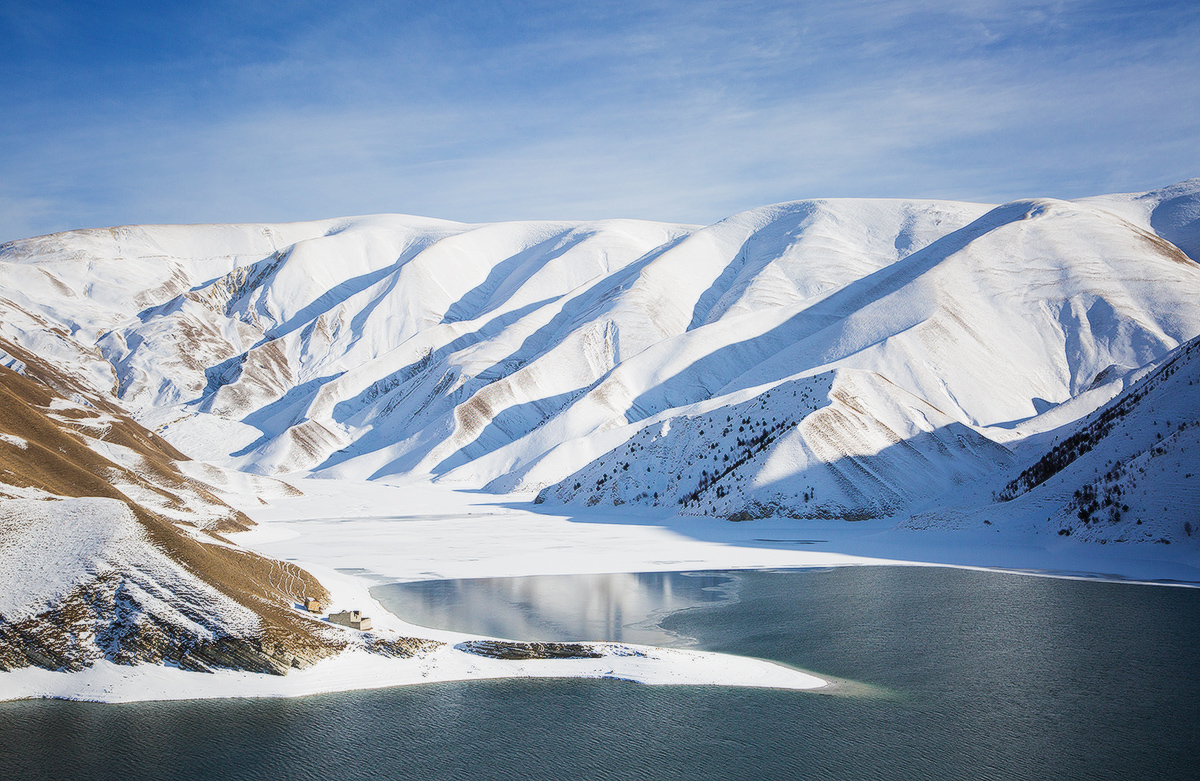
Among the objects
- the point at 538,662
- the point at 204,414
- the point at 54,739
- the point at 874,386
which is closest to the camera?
the point at 54,739

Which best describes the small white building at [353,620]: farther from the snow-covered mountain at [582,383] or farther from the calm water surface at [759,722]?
the calm water surface at [759,722]

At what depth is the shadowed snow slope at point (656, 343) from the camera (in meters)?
57.7

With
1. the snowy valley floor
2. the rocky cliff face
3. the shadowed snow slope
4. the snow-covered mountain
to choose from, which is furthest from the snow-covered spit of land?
the shadowed snow slope

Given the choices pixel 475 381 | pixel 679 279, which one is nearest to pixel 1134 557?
pixel 475 381

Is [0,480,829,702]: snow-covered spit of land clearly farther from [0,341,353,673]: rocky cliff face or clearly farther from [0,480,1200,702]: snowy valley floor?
[0,341,353,673]: rocky cliff face

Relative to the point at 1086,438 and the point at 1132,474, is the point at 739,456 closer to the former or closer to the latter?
the point at 1086,438

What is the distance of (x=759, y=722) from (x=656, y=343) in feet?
298

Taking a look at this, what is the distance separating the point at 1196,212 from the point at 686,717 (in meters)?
146

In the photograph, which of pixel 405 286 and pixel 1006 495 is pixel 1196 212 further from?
pixel 405 286

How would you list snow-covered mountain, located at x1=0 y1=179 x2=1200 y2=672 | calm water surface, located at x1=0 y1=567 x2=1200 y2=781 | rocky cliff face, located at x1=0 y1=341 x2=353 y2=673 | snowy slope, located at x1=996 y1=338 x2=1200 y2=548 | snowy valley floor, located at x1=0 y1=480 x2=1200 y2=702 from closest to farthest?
1. calm water surface, located at x1=0 y1=567 x2=1200 y2=781
2. snowy valley floor, located at x1=0 y1=480 x2=1200 y2=702
3. rocky cliff face, located at x1=0 y1=341 x2=353 y2=673
4. snow-covered mountain, located at x1=0 y1=179 x2=1200 y2=672
5. snowy slope, located at x1=996 y1=338 x2=1200 y2=548

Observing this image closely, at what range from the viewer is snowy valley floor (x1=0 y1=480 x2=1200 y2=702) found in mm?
16891

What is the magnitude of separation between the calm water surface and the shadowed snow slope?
28.5m

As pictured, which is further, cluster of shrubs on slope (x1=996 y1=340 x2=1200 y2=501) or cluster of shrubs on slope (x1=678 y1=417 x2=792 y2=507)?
cluster of shrubs on slope (x1=678 y1=417 x2=792 y2=507)

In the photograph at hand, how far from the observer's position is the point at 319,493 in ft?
244
